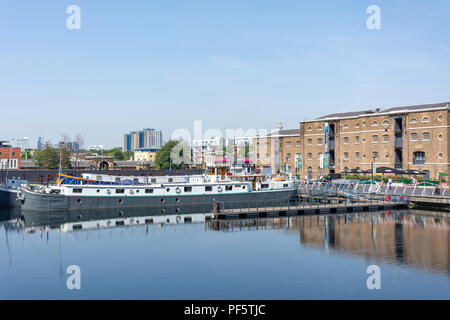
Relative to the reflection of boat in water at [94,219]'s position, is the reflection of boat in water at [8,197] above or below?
above

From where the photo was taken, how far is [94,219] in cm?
5188

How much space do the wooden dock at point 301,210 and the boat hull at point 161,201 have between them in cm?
182

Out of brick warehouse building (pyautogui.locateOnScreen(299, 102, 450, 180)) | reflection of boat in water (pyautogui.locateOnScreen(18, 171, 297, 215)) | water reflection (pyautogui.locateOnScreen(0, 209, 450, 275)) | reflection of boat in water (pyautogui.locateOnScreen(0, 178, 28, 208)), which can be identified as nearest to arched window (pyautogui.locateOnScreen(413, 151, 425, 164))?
brick warehouse building (pyautogui.locateOnScreen(299, 102, 450, 180))

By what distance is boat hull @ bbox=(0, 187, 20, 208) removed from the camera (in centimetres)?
6103

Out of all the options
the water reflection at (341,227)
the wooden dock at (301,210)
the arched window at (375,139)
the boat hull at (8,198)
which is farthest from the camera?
the arched window at (375,139)

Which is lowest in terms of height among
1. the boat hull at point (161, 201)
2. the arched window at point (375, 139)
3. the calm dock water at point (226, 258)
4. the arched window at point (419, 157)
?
the calm dock water at point (226, 258)

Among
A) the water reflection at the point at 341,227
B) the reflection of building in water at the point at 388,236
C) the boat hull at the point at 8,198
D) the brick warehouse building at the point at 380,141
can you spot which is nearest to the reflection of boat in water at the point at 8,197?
the boat hull at the point at 8,198

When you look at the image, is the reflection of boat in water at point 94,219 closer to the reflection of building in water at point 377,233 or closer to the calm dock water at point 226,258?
the calm dock water at point 226,258

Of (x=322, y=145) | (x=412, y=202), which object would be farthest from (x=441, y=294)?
(x=322, y=145)

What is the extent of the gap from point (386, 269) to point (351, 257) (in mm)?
4111

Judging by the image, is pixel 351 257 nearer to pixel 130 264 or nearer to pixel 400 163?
pixel 130 264

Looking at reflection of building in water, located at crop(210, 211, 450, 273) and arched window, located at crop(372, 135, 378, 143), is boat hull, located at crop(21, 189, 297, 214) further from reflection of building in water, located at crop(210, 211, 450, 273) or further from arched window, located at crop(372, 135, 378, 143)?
arched window, located at crop(372, 135, 378, 143)

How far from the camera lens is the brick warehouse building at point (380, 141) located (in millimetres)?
76375

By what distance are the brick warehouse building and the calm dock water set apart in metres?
29.7
